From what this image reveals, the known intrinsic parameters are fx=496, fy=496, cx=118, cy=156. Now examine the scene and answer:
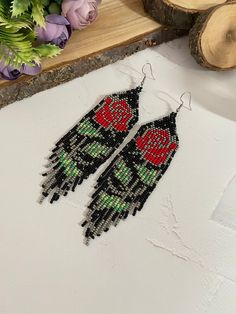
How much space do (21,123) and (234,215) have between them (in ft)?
1.92

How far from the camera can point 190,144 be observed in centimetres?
130

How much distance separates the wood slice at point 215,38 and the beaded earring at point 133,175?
0.64ft

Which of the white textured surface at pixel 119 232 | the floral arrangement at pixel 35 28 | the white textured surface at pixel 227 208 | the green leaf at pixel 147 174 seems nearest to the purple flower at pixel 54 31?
the floral arrangement at pixel 35 28

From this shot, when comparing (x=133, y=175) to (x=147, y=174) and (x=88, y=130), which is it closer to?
(x=147, y=174)

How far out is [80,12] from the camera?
4.38ft

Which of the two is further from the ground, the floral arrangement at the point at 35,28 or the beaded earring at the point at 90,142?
the floral arrangement at the point at 35,28

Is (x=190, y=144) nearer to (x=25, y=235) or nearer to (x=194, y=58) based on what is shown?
(x=194, y=58)

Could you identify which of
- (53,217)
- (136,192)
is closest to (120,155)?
(136,192)

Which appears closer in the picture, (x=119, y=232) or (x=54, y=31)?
(x=119, y=232)

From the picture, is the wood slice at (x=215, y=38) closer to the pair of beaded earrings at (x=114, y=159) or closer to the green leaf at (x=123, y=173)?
the pair of beaded earrings at (x=114, y=159)

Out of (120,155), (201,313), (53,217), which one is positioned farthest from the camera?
(120,155)

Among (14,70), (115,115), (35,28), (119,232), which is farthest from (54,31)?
(119,232)

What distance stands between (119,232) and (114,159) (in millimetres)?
204

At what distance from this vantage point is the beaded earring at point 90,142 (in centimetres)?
119
